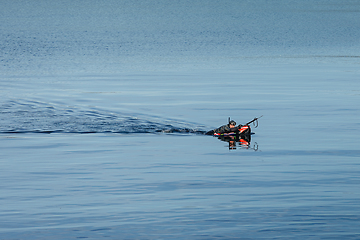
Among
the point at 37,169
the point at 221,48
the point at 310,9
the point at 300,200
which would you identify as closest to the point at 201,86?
the point at 37,169

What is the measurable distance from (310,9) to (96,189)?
184337 mm

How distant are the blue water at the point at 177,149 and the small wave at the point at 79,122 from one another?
9 cm

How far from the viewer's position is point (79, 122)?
30.1m

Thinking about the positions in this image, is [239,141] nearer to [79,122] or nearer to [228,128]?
[228,128]

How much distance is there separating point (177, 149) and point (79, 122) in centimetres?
785

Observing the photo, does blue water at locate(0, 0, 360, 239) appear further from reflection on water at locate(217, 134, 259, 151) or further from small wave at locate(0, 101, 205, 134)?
reflection on water at locate(217, 134, 259, 151)

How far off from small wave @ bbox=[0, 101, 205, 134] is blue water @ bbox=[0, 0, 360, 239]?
0.09 meters

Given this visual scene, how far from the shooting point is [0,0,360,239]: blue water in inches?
570

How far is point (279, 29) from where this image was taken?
410 feet

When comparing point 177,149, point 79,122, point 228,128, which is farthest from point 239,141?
point 79,122

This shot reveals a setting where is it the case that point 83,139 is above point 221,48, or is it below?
below

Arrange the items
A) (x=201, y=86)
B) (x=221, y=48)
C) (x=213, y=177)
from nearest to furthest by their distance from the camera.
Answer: (x=213, y=177)
(x=201, y=86)
(x=221, y=48)

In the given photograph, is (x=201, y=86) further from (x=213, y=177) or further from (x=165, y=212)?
(x=165, y=212)

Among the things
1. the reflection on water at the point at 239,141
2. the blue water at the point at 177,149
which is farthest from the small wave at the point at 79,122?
the reflection on water at the point at 239,141
